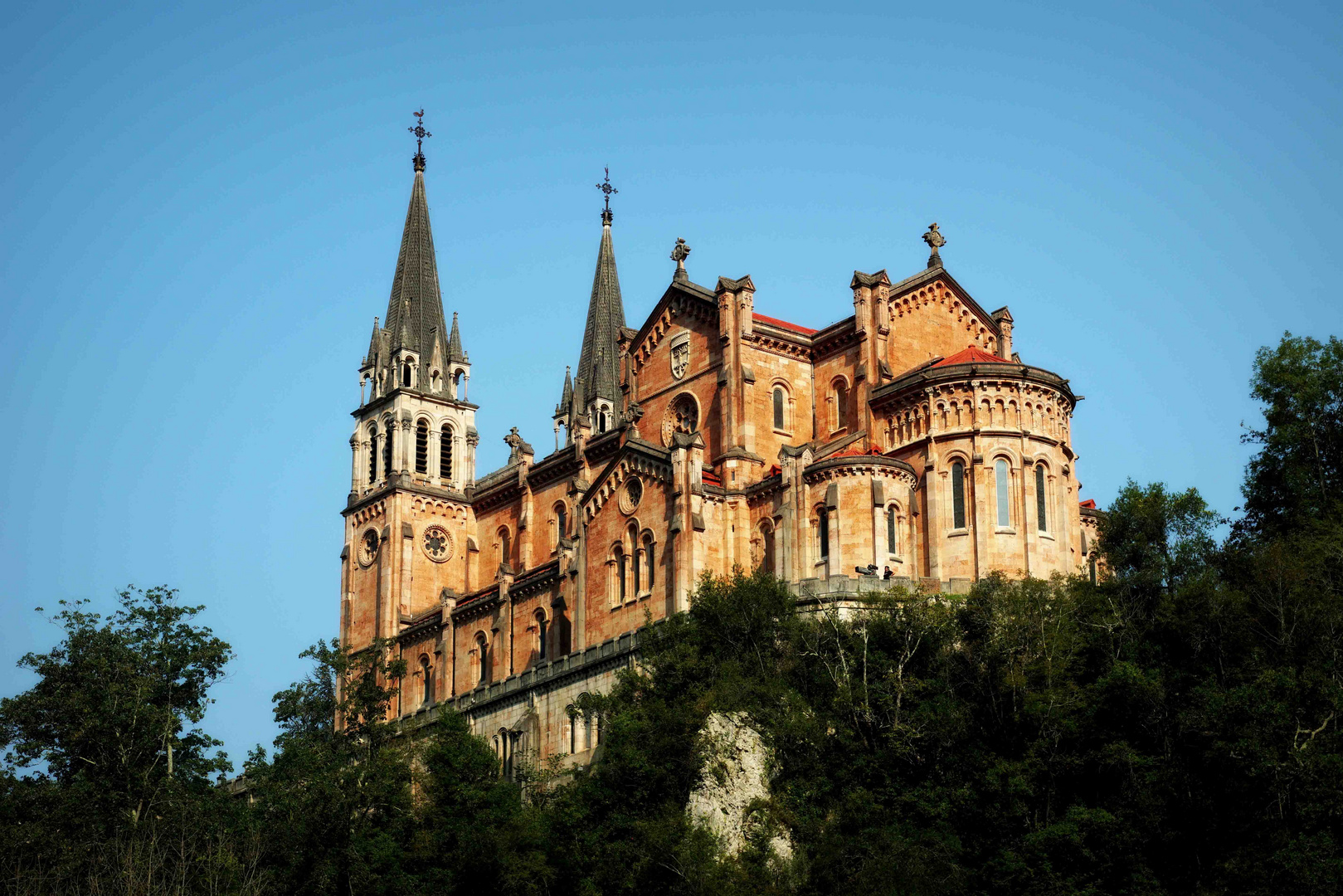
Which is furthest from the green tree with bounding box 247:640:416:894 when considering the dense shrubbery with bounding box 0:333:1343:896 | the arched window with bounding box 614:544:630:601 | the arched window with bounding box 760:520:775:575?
the arched window with bounding box 760:520:775:575

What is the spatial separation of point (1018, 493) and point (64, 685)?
37.9 m

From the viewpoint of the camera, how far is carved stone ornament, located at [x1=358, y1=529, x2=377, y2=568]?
329 feet

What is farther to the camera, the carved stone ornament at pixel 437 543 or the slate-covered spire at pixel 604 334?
the slate-covered spire at pixel 604 334

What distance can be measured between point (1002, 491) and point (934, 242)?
14.6 m

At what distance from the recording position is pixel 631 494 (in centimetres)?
7994

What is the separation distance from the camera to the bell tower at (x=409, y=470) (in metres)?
98.8

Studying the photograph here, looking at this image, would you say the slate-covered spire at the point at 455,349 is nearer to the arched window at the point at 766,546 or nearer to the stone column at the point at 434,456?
the stone column at the point at 434,456

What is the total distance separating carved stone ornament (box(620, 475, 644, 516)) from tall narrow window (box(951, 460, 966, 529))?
12.8m

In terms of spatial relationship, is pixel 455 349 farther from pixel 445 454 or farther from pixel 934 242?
pixel 934 242

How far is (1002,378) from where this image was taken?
249ft

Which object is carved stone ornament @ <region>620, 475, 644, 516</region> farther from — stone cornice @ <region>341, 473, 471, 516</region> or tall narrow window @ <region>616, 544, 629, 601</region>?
stone cornice @ <region>341, 473, 471, 516</region>

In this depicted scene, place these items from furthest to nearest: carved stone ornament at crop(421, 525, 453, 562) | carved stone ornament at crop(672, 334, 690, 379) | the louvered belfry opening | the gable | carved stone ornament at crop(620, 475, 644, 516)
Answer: the louvered belfry opening < carved stone ornament at crop(421, 525, 453, 562) < carved stone ornament at crop(672, 334, 690, 379) < the gable < carved stone ornament at crop(620, 475, 644, 516)

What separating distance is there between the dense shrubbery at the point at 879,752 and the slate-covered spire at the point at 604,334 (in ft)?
137

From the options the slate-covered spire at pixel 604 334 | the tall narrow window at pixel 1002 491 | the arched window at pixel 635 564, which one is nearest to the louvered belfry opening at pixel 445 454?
the slate-covered spire at pixel 604 334
